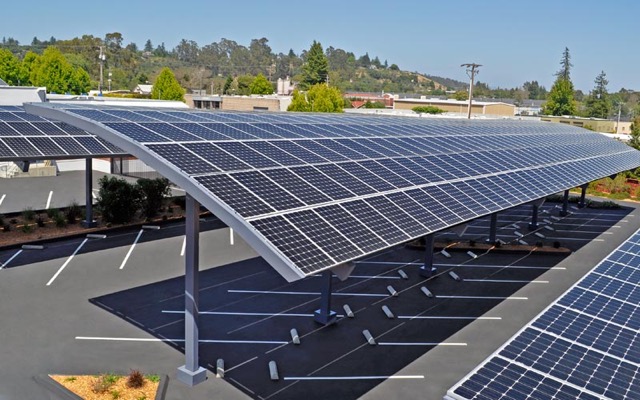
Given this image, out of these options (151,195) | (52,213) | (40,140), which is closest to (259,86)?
(151,195)

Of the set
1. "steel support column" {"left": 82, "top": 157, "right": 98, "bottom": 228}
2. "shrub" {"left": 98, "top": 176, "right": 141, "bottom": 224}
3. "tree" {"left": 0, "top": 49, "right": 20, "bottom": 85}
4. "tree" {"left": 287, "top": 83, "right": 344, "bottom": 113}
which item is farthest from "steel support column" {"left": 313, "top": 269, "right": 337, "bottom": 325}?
"tree" {"left": 0, "top": 49, "right": 20, "bottom": 85}

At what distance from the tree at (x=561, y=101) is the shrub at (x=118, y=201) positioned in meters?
Answer: 97.9

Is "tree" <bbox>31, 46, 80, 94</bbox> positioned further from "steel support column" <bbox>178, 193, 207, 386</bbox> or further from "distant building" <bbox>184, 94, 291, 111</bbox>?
"steel support column" <bbox>178, 193, 207, 386</bbox>

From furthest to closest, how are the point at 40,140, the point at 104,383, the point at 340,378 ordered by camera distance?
1. the point at 40,140
2. the point at 340,378
3. the point at 104,383

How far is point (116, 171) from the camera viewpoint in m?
44.8

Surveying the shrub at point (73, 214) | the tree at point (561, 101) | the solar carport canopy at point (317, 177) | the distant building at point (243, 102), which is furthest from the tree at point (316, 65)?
the solar carport canopy at point (317, 177)

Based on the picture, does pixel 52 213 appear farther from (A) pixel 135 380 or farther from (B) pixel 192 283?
(B) pixel 192 283

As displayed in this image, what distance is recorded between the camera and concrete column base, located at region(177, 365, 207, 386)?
13297mm

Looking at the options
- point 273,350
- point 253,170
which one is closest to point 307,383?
point 273,350

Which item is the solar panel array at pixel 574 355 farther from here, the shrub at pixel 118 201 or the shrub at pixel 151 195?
the shrub at pixel 151 195

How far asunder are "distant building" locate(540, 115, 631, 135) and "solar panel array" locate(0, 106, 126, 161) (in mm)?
70425

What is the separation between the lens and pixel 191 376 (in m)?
13.3

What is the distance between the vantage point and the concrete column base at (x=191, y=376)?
13.3m

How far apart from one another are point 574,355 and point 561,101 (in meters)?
109
